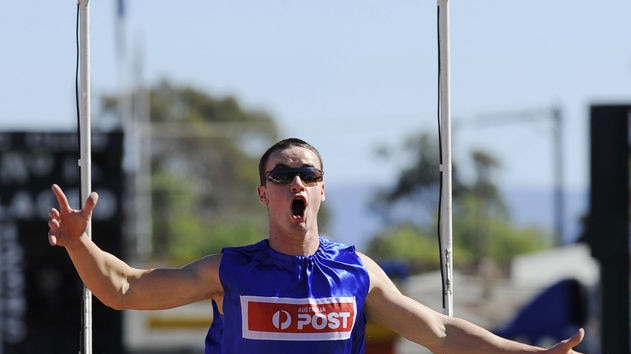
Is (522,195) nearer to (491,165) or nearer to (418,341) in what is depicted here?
(491,165)

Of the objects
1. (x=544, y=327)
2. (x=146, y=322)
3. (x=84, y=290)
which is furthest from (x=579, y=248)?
(x=84, y=290)

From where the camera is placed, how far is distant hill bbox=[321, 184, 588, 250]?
1500 inches

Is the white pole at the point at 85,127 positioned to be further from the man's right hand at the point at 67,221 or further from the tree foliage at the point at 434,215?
the tree foliage at the point at 434,215

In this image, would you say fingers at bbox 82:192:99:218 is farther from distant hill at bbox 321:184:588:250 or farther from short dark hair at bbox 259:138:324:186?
distant hill at bbox 321:184:588:250

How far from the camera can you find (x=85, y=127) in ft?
16.8

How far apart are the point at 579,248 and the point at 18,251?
2921 centimetres

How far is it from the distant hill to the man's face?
8.51 m

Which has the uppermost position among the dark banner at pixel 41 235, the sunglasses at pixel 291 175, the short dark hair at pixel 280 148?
the short dark hair at pixel 280 148

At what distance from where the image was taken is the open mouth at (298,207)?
15.3 ft

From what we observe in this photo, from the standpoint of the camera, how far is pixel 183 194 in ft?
183

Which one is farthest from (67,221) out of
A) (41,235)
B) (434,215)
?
(434,215)

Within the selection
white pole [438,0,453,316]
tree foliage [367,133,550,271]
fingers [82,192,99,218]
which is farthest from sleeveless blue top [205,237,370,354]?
tree foliage [367,133,550,271]

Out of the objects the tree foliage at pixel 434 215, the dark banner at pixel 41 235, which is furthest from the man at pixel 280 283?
the tree foliage at pixel 434 215

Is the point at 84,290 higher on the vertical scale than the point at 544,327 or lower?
higher
